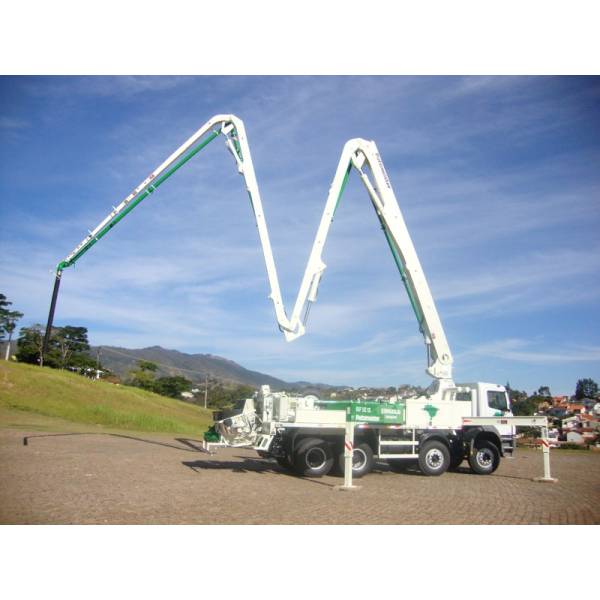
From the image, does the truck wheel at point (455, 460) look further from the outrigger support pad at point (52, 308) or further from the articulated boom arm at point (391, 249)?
the outrigger support pad at point (52, 308)

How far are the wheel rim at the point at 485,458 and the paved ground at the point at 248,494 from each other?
376mm

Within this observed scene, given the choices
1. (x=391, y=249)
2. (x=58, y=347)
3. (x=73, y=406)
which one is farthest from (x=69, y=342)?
(x=391, y=249)

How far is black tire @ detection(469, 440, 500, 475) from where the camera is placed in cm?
1602

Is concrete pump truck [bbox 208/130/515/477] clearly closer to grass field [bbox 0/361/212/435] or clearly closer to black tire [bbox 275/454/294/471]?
black tire [bbox 275/454/294/471]

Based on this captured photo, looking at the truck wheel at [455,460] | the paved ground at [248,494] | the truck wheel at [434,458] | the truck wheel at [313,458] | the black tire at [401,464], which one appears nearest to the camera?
the paved ground at [248,494]

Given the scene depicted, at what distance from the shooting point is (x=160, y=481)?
40.3 ft

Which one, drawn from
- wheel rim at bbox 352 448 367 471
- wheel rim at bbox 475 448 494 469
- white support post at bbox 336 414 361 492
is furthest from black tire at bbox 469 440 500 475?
white support post at bbox 336 414 361 492

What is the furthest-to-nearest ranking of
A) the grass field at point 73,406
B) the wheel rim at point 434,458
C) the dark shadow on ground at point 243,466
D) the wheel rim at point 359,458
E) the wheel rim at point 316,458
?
1. the grass field at point 73,406
2. the wheel rim at point 434,458
3. the dark shadow on ground at point 243,466
4. the wheel rim at point 359,458
5. the wheel rim at point 316,458

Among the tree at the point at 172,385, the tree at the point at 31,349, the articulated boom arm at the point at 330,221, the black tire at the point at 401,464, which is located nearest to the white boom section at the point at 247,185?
the articulated boom arm at the point at 330,221

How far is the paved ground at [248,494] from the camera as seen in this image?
8.69m

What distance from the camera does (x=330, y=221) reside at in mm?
16422

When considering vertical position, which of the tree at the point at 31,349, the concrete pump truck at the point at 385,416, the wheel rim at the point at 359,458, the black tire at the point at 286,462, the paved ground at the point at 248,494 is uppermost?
the tree at the point at 31,349

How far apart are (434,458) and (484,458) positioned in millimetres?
1859

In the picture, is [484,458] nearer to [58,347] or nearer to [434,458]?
[434,458]
